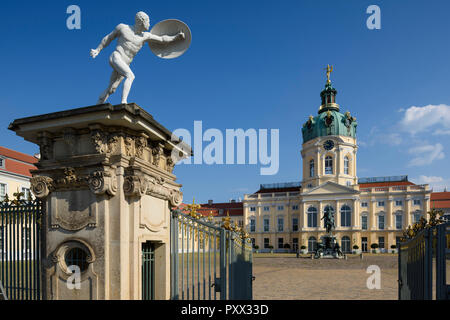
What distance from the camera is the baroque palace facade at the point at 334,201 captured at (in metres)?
58.8

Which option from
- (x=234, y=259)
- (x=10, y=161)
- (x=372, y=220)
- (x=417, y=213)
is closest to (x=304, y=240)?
(x=372, y=220)

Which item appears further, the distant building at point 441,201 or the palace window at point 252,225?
the palace window at point 252,225

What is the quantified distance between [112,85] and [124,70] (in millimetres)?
415

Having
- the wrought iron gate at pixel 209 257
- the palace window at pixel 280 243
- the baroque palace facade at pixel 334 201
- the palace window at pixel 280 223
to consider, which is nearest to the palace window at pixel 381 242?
the baroque palace facade at pixel 334 201

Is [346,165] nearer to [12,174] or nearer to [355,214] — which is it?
[355,214]

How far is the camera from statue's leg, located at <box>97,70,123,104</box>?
197 inches

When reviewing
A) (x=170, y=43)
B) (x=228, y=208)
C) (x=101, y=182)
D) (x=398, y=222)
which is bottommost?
(x=398, y=222)

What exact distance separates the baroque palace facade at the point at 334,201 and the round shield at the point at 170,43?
195 feet

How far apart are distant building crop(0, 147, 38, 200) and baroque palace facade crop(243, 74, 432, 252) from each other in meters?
43.0

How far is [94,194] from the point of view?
444cm

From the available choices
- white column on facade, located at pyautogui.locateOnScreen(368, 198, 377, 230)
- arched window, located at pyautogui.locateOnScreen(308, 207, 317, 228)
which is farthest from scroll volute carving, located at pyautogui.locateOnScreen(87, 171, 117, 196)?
white column on facade, located at pyautogui.locateOnScreen(368, 198, 377, 230)

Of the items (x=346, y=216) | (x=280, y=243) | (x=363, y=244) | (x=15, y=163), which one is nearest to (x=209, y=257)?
(x=15, y=163)

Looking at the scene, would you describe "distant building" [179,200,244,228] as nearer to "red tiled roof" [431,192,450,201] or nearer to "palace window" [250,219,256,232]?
"palace window" [250,219,256,232]

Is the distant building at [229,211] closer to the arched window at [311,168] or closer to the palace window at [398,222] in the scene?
the arched window at [311,168]
